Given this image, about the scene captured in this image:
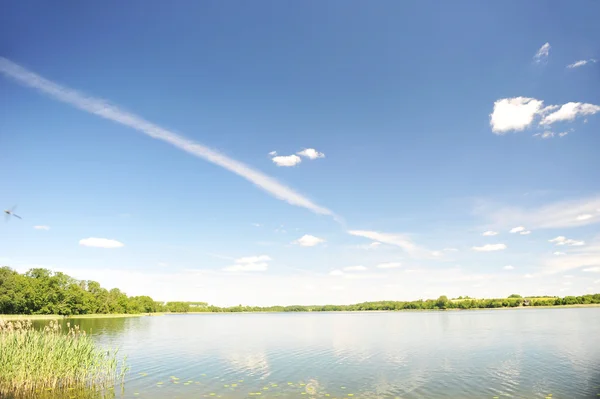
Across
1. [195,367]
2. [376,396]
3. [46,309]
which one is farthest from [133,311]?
[376,396]

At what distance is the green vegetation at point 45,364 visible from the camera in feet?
70.9

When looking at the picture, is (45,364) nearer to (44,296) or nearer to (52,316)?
(52,316)

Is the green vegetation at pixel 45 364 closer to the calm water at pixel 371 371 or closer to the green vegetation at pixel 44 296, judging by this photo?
the calm water at pixel 371 371

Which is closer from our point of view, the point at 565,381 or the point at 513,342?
the point at 565,381

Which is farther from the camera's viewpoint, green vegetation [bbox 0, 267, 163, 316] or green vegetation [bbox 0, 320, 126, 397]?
green vegetation [bbox 0, 267, 163, 316]

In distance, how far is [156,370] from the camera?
3164 centimetres

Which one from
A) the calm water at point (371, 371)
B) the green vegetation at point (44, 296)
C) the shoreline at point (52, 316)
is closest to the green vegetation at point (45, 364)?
the calm water at point (371, 371)

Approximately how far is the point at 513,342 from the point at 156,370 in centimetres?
4542

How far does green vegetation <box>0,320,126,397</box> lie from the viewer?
21609 mm

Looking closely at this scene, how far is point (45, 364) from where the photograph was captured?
22516 millimetres

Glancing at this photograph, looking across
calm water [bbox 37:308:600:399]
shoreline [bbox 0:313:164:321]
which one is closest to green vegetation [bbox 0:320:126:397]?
calm water [bbox 37:308:600:399]

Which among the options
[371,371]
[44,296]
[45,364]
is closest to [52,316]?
[44,296]

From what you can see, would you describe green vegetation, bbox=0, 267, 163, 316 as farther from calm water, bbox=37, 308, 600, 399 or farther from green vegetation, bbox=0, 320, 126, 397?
green vegetation, bbox=0, 320, 126, 397

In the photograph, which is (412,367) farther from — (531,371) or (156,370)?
(156,370)
